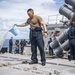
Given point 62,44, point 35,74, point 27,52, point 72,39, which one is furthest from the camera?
point 27,52

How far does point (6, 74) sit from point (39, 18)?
2043 mm

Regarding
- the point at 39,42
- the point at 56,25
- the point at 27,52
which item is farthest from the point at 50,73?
the point at 56,25

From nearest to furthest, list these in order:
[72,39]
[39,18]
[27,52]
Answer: [39,18]
[72,39]
[27,52]

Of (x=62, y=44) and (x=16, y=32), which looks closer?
(x=16, y=32)

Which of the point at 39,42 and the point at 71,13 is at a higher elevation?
the point at 71,13

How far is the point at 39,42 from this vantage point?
6.42 meters

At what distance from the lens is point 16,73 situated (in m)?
5.13

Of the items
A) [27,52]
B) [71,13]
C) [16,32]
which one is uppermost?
[71,13]

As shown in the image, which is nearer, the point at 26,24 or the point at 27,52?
the point at 26,24

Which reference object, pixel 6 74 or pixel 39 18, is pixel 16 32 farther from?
pixel 6 74

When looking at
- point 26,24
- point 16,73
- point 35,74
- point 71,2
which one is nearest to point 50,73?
point 35,74

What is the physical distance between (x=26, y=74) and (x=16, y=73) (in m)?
0.28

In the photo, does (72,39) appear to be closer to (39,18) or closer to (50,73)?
(39,18)

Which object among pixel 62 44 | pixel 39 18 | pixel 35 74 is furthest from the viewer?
pixel 62 44
